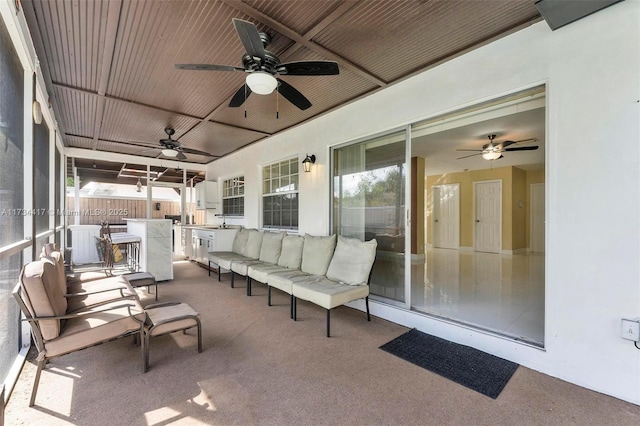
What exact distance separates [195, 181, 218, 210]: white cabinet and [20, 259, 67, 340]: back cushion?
18.8 feet

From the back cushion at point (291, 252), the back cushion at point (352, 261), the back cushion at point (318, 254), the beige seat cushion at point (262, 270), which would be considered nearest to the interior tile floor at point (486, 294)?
the back cushion at point (352, 261)

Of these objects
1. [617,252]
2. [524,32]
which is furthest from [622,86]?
[617,252]

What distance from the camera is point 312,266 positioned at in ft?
12.0

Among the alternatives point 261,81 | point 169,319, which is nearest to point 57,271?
point 169,319

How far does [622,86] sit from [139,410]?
3.81 metres

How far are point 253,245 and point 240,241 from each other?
25.8 inches

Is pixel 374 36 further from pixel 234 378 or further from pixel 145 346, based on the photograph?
pixel 145 346

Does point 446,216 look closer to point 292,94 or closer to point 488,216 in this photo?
point 488,216

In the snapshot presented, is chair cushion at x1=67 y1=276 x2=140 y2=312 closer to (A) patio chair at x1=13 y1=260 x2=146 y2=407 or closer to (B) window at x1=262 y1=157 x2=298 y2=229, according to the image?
(A) patio chair at x1=13 y1=260 x2=146 y2=407

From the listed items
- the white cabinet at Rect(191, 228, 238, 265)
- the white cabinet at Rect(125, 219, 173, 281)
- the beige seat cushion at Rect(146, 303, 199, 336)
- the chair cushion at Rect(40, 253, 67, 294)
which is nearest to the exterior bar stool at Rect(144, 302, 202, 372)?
the beige seat cushion at Rect(146, 303, 199, 336)

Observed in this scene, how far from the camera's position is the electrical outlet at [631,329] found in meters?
1.76

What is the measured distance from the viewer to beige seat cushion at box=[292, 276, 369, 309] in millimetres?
2779

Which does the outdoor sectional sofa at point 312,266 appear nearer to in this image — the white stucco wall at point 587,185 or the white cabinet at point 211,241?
the white cabinet at point 211,241

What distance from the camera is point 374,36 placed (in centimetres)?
237
